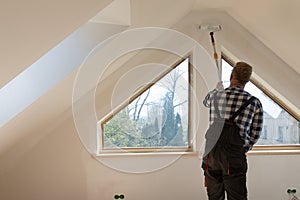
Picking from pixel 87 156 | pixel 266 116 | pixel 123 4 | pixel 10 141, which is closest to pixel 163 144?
pixel 87 156

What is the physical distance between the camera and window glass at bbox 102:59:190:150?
3.01m

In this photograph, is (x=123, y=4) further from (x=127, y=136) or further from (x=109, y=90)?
(x=127, y=136)

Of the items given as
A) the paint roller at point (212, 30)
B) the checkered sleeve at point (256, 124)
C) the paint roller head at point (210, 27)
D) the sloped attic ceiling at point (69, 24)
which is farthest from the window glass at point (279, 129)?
the checkered sleeve at point (256, 124)

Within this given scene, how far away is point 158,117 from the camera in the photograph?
3023mm

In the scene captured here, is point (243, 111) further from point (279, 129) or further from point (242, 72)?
point (279, 129)

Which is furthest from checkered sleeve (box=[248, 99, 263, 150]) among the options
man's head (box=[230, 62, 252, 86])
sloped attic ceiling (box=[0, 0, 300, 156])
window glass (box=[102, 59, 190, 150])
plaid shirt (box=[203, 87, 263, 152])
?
window glass (box=[102, 59, 190, 150])

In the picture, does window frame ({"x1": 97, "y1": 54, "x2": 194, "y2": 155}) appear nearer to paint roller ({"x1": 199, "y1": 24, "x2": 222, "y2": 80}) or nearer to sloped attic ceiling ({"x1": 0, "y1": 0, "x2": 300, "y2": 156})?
paint roller ({"x1": 199, "y1": 24, "x2": 222, "y2": 80})

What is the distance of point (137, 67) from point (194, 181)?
1186 millimetres

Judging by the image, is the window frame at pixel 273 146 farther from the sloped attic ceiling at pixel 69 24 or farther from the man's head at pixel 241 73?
the man's head at pixel 241 73

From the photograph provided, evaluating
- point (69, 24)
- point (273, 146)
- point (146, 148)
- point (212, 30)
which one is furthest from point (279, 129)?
point (69, 24)

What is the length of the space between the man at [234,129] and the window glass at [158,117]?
900mm

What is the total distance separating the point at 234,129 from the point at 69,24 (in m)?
1.21

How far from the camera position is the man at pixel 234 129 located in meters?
2.05

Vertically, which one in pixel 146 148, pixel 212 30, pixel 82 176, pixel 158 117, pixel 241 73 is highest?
pixel 212 30
